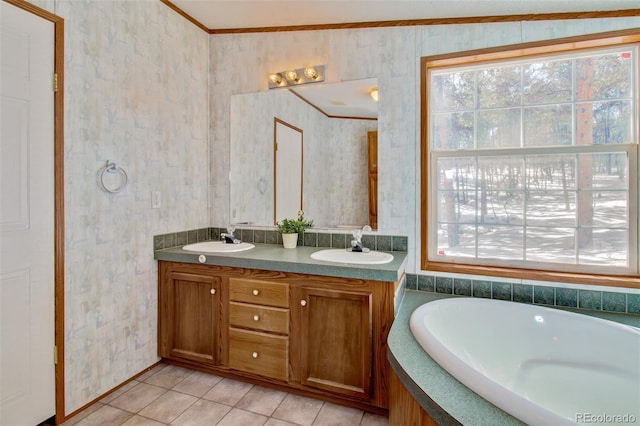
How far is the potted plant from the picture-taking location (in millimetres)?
2463

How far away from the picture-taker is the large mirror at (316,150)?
2383mm

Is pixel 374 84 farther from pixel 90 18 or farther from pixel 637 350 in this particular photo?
pixel 637 350

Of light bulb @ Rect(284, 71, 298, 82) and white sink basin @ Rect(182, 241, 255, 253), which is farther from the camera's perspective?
light bulb @ Rect(284, 71, 298, 82)

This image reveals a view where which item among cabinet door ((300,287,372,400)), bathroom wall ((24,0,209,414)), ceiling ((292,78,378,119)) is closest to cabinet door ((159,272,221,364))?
bathroom wall ((24,0,209,414))

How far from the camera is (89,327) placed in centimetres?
189

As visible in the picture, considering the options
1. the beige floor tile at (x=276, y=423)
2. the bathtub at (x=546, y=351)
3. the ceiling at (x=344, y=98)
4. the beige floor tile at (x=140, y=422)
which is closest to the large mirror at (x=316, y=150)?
the ceiling at (x=344, y=98)

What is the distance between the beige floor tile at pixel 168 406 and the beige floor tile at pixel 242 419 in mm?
280

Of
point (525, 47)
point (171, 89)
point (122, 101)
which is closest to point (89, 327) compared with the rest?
point (122, 101)

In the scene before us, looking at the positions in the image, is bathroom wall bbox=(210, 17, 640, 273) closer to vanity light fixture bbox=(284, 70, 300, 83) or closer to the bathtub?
vanity light fixture bbox=(284, 70, 300, 83)

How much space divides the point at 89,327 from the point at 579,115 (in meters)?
3.23

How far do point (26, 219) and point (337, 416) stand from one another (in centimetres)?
195

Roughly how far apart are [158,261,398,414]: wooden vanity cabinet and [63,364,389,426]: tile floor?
0.07 metres

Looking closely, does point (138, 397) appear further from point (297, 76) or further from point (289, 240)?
point (297, 76)

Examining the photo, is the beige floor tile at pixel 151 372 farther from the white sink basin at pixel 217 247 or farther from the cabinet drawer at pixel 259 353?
the white sink basin at pixel 217 247
